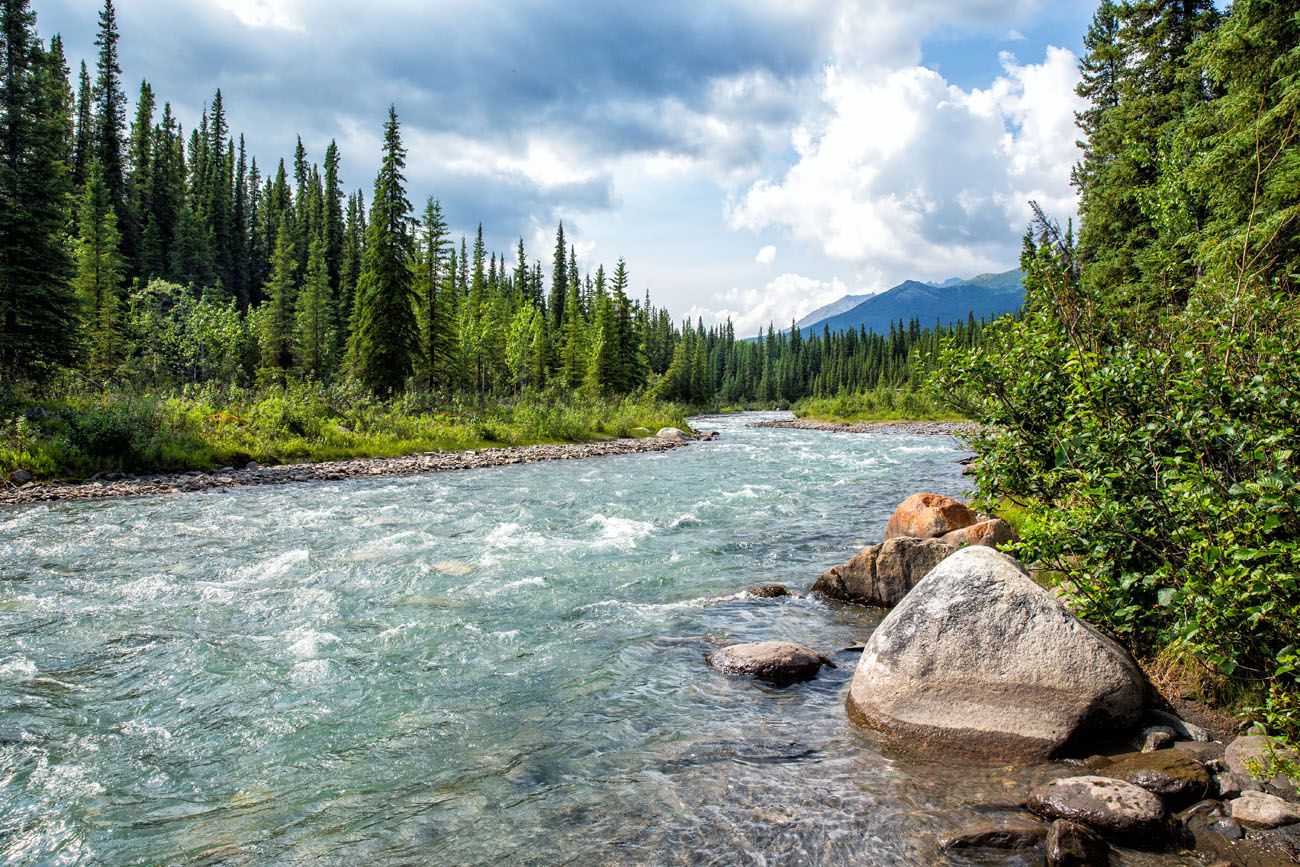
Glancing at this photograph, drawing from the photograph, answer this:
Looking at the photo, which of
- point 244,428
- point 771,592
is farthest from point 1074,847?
point 244,428

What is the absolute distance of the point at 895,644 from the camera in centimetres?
636

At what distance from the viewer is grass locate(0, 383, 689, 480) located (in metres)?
→ 19.4

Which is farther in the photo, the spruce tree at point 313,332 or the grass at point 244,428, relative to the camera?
the spruce tree at point 313,332

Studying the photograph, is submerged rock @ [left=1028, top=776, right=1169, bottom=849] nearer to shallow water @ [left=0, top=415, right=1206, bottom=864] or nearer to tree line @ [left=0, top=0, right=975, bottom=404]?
shallow water @ [left=0, top=415, right=1206, bottom=864]

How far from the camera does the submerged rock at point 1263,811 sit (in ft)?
13.9

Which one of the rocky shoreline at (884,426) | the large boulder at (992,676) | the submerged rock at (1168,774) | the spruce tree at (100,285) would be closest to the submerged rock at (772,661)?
the large boulder at (992,676)

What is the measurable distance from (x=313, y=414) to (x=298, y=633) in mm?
23482

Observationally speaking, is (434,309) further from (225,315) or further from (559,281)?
(559,281)

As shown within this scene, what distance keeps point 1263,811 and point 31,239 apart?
111ft

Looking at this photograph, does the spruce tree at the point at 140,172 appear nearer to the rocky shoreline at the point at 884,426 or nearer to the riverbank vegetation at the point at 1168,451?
the rocky shoreline at the point at 884,426

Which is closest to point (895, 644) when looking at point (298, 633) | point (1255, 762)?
point (1255, 762)

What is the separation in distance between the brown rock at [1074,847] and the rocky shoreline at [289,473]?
20.5 meters

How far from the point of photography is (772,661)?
24.1 ft

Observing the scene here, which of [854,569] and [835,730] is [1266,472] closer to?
[835,730]
